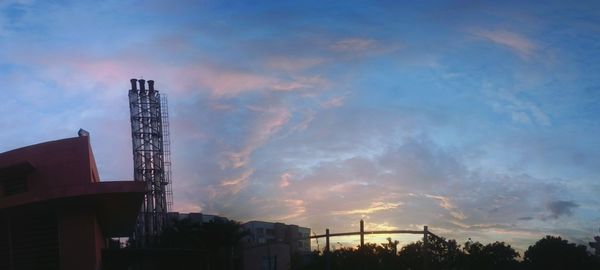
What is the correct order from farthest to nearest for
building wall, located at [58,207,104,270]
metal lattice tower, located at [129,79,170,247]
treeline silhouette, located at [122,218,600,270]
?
metal lattice tower, located at [129,79,170,247], treeline silhouette, located at [122,218,600,270], building wall, located at [58,207,104,270]

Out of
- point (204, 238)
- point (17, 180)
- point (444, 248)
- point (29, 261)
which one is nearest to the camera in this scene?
point (29, 261)

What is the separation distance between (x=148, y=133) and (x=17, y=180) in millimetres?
37487

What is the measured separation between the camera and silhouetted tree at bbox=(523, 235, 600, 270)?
209 ft

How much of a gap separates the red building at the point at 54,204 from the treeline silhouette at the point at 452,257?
412 inches

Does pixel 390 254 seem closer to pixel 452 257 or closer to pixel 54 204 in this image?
pixel 452 257

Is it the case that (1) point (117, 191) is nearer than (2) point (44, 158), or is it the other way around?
(1) point (117, 191)

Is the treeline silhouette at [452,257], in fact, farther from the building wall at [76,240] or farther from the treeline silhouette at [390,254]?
the building wall at [76,240]

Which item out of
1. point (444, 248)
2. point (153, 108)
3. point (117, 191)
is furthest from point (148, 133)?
point (117, 191)

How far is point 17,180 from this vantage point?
22109mm

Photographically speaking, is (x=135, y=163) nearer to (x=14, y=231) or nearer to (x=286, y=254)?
(x=286, y=254)

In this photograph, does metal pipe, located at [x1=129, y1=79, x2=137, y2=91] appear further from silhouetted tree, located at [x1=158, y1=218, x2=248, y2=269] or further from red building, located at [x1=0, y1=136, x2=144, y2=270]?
red building, located at [x1=0, y1=136, x2=144, y2=270]

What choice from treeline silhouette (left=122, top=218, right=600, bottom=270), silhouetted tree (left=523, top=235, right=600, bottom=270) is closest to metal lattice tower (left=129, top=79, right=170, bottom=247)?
treeline silhouette (left=122, top=218, right=600, bottom=270)

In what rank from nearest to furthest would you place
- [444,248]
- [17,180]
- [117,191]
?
1. [117,191]
2. [17,180]
3. [444,248]

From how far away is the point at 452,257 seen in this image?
95.1 ft
